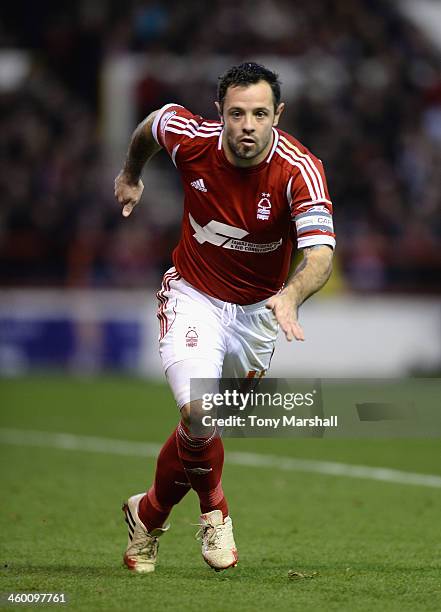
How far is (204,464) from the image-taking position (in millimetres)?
5930

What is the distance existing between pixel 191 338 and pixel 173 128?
3.42 feet

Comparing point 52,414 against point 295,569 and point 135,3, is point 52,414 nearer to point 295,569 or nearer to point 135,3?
point 295,569

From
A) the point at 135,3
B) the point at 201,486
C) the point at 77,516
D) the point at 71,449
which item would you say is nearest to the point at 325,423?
the point at 201,486

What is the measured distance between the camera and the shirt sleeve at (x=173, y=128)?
616cm

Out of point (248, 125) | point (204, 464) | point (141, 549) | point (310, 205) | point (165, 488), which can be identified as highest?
point (248, 125)

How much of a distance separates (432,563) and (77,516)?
2.49 meters

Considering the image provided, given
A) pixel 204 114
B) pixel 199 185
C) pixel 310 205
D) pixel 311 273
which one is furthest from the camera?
pixel 204 114

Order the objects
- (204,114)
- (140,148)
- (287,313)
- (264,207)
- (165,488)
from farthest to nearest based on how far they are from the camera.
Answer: (204,114), (140,148), (165,488), (264,207), (287,313)

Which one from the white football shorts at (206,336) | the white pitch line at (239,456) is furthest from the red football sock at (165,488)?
the white pitch line at (239,456)

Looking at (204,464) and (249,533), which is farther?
(249,533)

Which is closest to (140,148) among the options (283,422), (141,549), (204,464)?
(204,464)

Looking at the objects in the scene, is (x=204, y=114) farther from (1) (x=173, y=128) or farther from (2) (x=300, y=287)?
(2) (x=300, y=287)

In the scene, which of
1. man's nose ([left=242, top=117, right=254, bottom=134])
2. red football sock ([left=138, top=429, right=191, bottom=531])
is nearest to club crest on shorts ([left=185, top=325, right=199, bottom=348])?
red football sock ([left=138, top=429, right=191, bottom=531])

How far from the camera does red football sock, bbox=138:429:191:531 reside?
20.4 feet
